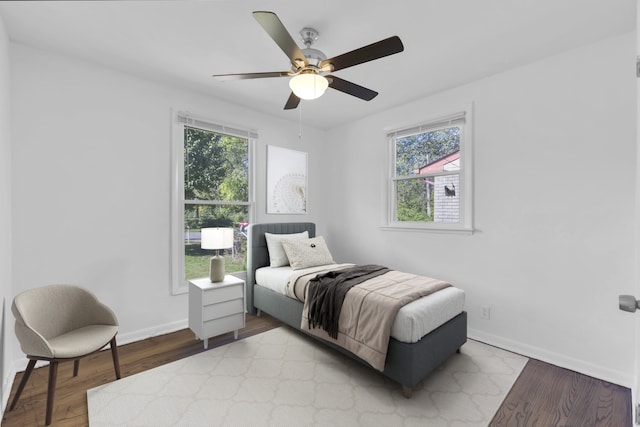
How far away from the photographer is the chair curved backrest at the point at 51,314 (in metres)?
1.78

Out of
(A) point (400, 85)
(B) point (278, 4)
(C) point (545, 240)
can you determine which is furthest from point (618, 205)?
(B) point (278, 4)

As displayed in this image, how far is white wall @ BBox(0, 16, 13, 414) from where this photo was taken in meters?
1.86

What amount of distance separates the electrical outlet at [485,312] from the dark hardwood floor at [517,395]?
481 millimetres

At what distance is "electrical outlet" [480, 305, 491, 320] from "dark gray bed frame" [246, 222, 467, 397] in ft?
1.57

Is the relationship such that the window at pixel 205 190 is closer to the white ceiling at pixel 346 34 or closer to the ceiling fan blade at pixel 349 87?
the white ceiling at pixel 346 34

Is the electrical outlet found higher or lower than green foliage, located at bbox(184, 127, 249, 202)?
lower

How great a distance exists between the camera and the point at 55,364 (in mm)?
1777

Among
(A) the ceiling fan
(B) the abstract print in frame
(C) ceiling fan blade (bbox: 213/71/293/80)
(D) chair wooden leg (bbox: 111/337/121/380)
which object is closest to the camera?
(A) the ceiling fan

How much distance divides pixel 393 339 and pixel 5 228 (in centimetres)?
270

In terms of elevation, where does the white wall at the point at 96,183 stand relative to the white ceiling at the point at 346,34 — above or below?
below

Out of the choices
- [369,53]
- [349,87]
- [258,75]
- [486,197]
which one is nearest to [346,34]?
[349,87]

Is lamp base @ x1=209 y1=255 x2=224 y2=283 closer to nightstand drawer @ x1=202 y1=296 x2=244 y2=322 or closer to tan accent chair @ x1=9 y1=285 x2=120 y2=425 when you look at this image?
nightstand drawer @ x1=202 y1=296 x2=244 y2=322

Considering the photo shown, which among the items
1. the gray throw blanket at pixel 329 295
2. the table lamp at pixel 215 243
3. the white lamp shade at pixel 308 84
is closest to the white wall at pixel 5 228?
the table lamp at pixel 215 243

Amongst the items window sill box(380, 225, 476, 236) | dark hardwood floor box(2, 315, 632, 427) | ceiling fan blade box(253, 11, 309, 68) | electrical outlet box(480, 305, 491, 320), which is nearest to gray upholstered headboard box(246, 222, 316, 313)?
dark hardwood floor box(2, 315, 632, 427)
